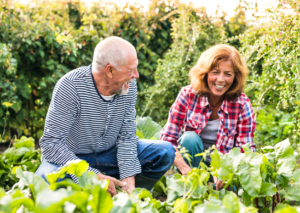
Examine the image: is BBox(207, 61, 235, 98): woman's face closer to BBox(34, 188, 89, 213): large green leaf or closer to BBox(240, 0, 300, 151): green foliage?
BBox(240, 0, 300, 151): green foliage

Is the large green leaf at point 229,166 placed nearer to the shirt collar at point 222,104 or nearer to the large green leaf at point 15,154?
the shirt collar at point 222,104

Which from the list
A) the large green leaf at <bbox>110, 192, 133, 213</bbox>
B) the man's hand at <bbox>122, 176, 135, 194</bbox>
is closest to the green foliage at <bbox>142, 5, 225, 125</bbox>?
the man's hand at <bbox>122, 176, 135, 194</bbox>

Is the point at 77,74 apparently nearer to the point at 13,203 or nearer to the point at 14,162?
the point at 14,162

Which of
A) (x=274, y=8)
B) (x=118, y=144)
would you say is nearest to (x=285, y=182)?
(x=118, y=144)

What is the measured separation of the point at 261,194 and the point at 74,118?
3.77 feet

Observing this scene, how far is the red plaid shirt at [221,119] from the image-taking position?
2229mm

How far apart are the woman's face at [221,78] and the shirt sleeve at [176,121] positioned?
232 millimetres

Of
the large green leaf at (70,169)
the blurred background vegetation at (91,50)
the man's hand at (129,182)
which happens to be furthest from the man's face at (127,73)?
the blurred background vegetation at (91,50)

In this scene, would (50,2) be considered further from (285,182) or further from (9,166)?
(285,182)

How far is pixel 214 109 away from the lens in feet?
7.65

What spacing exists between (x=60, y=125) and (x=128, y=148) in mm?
479

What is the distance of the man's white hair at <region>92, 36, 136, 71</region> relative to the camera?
1780mm

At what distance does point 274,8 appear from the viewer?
7.72ft

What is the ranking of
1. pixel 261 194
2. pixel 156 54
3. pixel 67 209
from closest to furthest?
pixel 67 209 → pixel 261 194 → pixel 156 54
